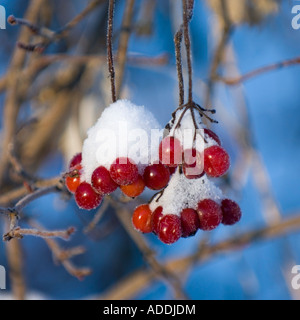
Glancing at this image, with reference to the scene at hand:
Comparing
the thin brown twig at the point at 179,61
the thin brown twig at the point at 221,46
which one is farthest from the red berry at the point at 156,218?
the thin brown twig at the point at 221,46

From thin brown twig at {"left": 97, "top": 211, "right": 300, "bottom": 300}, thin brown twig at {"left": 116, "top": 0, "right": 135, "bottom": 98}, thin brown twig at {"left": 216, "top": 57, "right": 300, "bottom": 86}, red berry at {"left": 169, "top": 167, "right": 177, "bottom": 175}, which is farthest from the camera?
thin brown twig at {"left": 97, "top": 211, "right": 300, "bottom": 300}

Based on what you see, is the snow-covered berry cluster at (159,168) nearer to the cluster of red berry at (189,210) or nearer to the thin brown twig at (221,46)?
the cluster of red berry at (189,210)

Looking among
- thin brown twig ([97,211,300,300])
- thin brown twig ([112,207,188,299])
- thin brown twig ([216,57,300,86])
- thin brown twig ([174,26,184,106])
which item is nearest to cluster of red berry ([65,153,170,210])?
thin brown twig ([174,26,184,106])

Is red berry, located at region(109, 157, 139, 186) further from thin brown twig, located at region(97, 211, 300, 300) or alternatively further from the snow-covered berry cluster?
thin brown twig, located at region(97, 211, 300, 300)

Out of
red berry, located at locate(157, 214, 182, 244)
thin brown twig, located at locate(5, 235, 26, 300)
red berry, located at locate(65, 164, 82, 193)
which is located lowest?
red berry, located at locate(157, 214, 182, 244)

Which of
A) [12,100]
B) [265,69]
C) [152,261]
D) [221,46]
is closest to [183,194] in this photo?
[265,69]

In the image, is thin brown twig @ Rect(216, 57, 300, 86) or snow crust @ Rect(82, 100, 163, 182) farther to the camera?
thin brown twig @ Rect(216, 57, 300, 86)

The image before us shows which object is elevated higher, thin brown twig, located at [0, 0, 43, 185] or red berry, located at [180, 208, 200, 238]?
thin brown twig, located at [0, 0, 43, 185]
